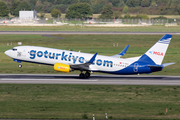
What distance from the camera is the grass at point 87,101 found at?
2680cm

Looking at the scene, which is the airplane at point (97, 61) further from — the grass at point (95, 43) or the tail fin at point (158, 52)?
the grass at point (95, 43)

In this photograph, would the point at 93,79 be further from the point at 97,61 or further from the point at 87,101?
the point at 87,101

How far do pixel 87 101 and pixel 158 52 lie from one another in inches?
690

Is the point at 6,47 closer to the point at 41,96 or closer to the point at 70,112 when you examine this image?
the point at 41,96

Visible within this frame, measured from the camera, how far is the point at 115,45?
301 feet

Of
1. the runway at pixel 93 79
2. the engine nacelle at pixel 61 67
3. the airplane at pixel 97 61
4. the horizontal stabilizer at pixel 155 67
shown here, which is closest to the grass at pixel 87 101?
the runway at pixel 93 79

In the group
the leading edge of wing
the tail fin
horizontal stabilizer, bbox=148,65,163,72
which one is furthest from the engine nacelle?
horizontal stabilizer, bbox=148,65,163,72

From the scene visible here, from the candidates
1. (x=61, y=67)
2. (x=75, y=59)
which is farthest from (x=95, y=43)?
(x=61, y=67)

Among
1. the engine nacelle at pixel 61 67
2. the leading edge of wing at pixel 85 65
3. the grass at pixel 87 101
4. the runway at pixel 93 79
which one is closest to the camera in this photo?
the grass at pixel 87 101

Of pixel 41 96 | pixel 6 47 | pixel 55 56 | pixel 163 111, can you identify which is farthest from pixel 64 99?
pixel 6 47

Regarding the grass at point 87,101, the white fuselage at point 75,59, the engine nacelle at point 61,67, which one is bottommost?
the grass at point 87,101

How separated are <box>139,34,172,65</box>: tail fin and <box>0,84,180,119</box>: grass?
238 inches

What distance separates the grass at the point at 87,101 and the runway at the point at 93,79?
322cm

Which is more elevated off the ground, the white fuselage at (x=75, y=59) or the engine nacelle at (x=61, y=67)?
the white fuselage at (x=75, y=59)
